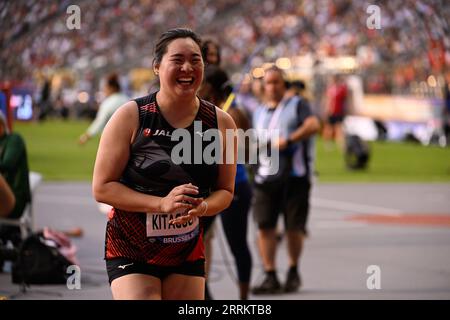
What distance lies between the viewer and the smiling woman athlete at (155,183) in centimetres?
480

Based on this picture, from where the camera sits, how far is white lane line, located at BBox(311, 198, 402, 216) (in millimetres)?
16141

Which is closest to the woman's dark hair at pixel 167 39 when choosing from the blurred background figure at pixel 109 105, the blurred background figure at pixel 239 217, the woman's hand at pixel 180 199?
the woman's hand at pixel 180 199

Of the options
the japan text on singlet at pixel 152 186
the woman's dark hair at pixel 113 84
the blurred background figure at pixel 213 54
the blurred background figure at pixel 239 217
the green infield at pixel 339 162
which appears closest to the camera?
the japan text on singlet at pixel 152 186

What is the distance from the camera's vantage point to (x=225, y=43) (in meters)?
59.1

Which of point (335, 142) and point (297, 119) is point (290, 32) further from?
point (297, 119)

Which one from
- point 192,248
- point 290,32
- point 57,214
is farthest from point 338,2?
point 192,248

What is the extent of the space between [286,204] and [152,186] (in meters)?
5.14

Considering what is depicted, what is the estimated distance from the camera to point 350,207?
1667 centimetres

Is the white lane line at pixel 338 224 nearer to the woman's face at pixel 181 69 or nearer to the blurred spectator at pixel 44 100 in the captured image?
the woman's face at pixel 181 69

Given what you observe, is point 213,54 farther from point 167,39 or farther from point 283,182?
point 167,39

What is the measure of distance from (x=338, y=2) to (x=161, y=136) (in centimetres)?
4420

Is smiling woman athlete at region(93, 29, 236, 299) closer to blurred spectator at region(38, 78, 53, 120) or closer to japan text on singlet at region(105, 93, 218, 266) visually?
japan text on singlet at region(105, 93, 218, 266)

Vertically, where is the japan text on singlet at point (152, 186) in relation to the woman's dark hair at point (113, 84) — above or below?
below

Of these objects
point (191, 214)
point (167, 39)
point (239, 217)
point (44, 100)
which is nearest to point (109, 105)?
point (239, 217)
